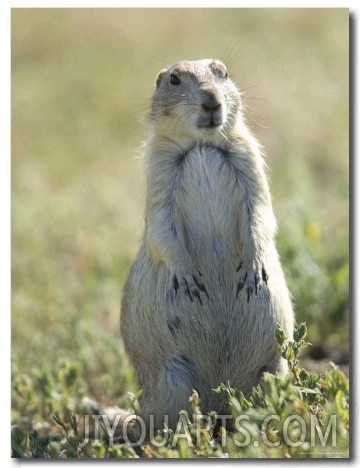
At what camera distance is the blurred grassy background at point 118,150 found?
8.03m

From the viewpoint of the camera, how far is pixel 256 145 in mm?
5812

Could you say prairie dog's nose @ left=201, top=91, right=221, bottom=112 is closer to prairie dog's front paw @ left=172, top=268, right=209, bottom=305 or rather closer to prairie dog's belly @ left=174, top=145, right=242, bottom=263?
prairie dog's belly @ left=174, top=145, right=242, bottom=263

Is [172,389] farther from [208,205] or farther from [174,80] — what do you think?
[174,80]

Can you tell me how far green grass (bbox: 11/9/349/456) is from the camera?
791 cm

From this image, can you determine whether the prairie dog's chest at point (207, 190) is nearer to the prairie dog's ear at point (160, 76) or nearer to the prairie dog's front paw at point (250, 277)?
the prairie dog's front paw at point (250, 277)

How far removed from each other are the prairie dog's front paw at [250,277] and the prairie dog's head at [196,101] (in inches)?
30.7

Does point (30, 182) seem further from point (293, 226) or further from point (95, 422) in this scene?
point (95, 422)

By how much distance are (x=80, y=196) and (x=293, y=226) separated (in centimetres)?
340

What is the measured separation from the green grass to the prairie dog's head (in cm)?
217

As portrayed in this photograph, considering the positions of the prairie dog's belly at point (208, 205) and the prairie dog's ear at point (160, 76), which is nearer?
the prairie dog's belly at point (208, 205)

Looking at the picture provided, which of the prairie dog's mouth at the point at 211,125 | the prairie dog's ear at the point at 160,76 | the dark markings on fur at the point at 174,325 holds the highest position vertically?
the prairie dog's ear at the point at 160,76

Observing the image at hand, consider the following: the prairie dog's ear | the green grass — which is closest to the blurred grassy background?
the green grass

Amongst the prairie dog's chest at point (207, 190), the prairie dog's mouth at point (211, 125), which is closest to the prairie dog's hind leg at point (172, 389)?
the prairie dog's chest at point (207, 190)
